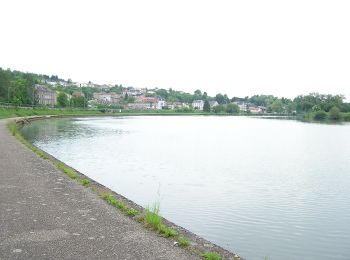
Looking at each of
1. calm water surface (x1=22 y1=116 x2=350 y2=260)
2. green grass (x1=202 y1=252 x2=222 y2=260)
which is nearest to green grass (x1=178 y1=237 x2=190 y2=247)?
green grass (x1=202 y1=252 x2=222 y2=260)

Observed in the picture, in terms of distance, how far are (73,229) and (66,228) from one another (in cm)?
14

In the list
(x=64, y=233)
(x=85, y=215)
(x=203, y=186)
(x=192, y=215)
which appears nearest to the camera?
(x=64, y=233)

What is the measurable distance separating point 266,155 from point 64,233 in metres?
24.4

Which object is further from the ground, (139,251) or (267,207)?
(139,251)

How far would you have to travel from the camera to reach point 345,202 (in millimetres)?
15203

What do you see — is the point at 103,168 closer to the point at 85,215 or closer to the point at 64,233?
the point at 85,215

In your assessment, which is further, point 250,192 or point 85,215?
point 250,192

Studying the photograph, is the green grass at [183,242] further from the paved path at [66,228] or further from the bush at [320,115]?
the bush at [320,115]

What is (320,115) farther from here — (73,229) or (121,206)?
(73,229)

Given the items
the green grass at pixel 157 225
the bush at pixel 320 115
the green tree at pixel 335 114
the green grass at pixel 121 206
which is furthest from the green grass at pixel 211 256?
the bush at pixel 320 115

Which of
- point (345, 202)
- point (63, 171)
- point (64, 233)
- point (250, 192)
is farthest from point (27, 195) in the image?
point (345, 202)

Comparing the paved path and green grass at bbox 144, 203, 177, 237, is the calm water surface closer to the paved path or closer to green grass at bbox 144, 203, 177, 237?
green grass at bbox 144, 203, 177, 237

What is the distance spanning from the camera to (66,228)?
297 inches

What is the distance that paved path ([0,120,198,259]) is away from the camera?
6406 millimetres
